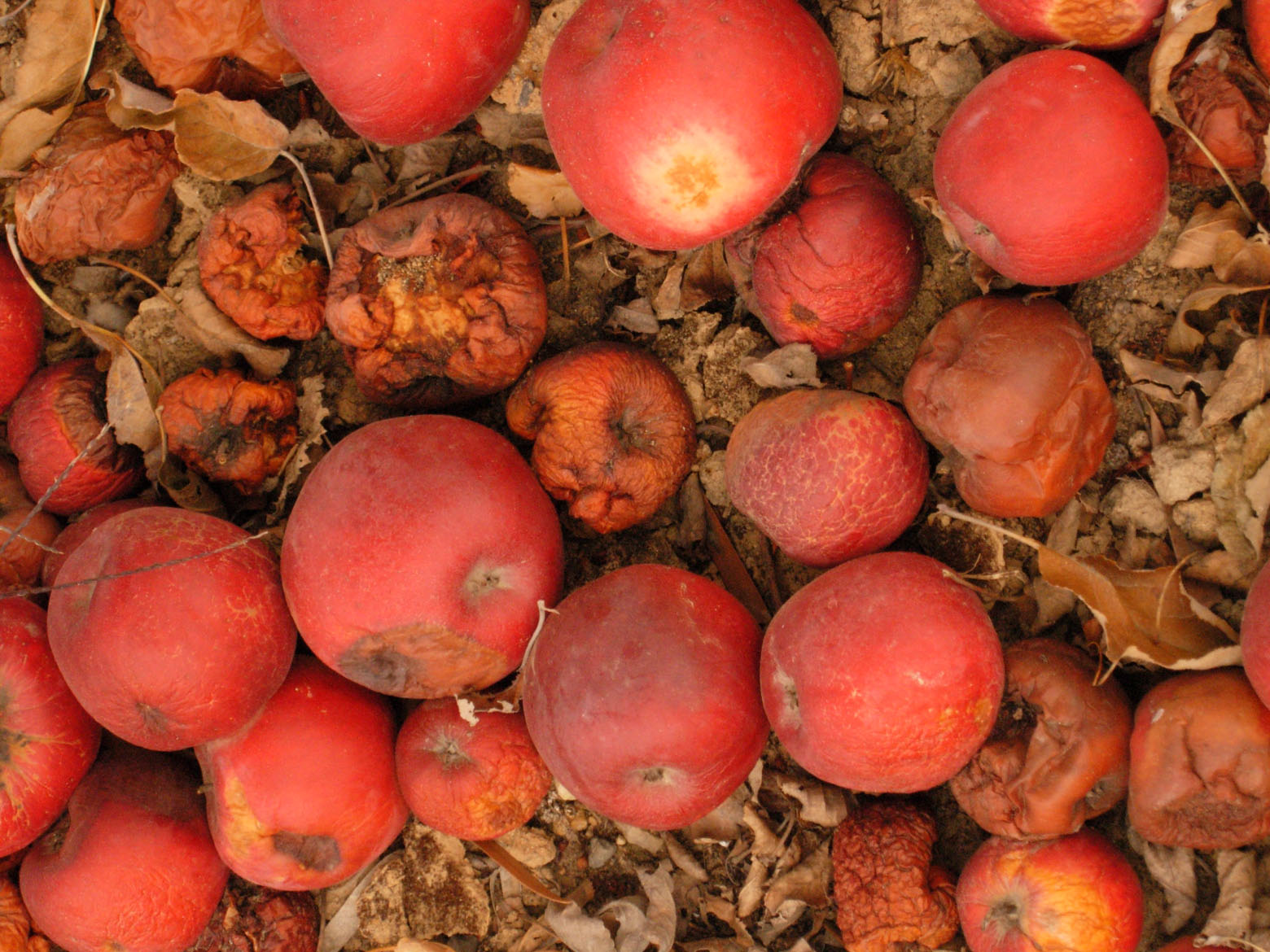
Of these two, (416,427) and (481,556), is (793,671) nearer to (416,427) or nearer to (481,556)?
(481,556)

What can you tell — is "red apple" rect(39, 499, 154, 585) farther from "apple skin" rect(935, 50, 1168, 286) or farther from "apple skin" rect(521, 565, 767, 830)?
"apple skin" rect(935, 50, 1168, 286)

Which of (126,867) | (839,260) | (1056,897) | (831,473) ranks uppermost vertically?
(839,260)

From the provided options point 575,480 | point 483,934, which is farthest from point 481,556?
point 483,934

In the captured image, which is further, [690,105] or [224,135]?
[224,135]

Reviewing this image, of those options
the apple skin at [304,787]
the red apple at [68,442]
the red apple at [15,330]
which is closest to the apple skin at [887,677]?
the apple skin at [304,787]

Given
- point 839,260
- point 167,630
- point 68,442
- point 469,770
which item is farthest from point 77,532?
point 839,260

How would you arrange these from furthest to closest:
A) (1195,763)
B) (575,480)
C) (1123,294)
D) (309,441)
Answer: (309,441)
(575,480)
(1123,294)
(1195,763)

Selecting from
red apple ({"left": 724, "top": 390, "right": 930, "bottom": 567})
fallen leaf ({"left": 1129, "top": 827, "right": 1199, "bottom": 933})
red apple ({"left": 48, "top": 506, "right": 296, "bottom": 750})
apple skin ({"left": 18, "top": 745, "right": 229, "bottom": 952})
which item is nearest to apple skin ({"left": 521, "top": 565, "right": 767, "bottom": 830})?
red apple ({"left": 724, "top": 390, "right": 930, "bottom": 567})

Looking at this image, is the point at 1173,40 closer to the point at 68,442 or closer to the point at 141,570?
the point at 141,570
